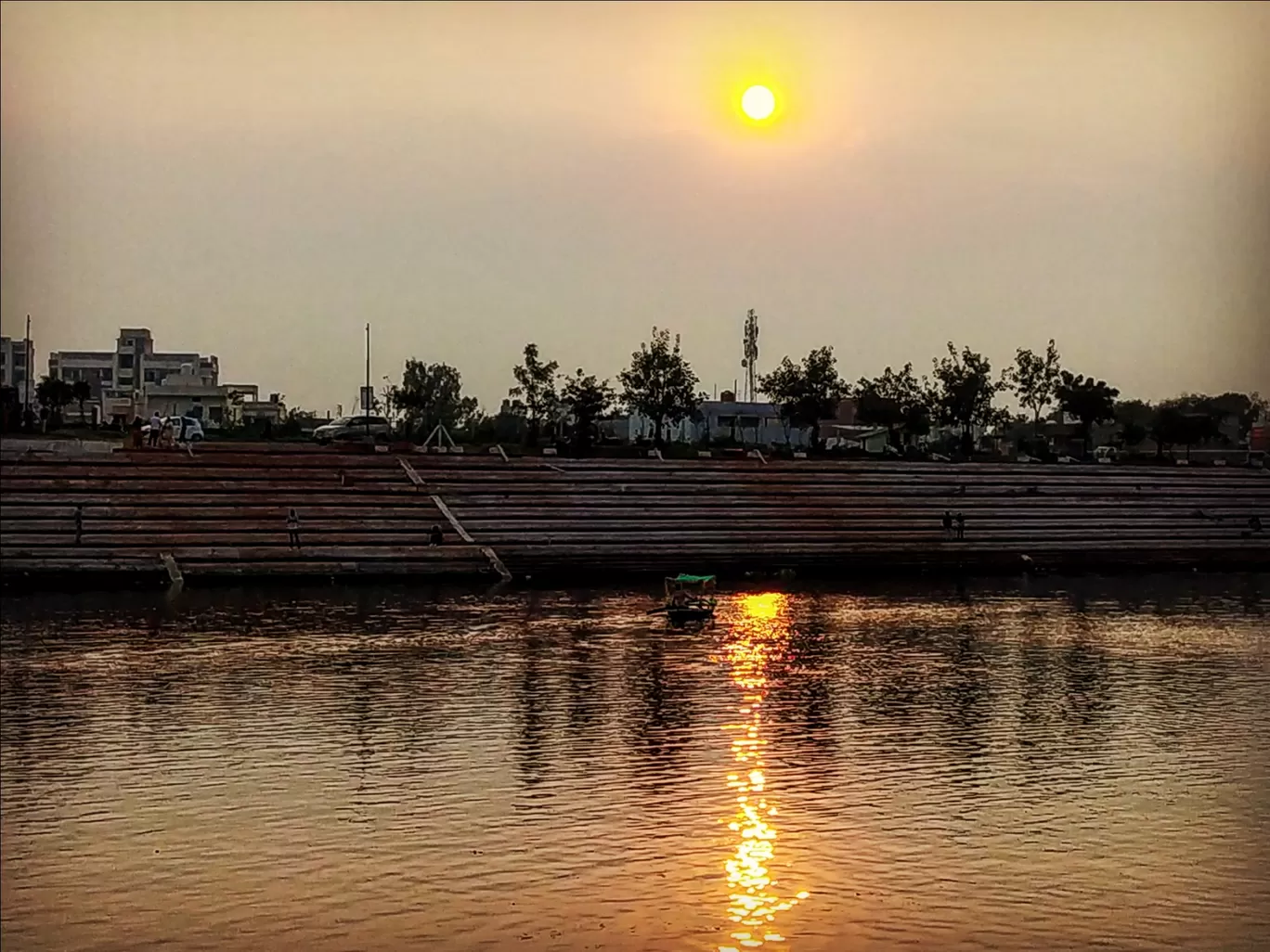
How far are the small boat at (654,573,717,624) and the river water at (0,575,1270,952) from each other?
2.12 meters

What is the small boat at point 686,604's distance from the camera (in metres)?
37.8

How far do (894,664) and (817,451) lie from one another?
3896 centimetres

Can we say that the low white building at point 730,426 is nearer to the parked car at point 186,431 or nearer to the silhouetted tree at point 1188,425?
the silhouetted tree at point 1188,425

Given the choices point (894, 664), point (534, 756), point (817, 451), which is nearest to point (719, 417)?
point (817, 451)

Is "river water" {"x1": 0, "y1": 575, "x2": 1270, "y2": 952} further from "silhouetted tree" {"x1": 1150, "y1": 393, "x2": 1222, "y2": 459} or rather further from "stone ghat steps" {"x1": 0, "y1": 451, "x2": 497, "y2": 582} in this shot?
"silhouetted tree" {"x1": 1150, "y1": 393, "x2": 1222, "y2": 459}

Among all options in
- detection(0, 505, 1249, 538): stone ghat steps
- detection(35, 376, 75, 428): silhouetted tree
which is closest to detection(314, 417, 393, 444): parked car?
detection(35, 376, 75, 428): silhouetted tree

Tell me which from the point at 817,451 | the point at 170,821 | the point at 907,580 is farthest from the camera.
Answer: the point at 817,451

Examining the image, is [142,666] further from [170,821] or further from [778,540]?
[778,540]

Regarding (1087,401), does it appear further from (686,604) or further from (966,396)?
(686,604)

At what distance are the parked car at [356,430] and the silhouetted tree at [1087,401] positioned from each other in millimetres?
32216

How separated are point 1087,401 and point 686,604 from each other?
48.7 meters

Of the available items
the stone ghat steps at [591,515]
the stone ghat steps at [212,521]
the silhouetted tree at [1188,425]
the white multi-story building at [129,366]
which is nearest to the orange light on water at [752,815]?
the stone ghat steps at [212,521]

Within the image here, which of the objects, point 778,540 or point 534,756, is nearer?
point 534,756

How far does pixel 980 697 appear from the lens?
27141 mm
